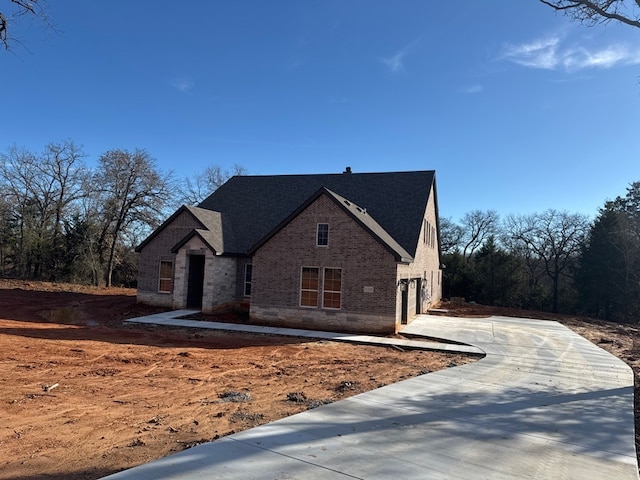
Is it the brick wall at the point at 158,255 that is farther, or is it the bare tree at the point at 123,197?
the bare tree at the point at 123,197

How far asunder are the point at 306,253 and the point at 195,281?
778 centimetres

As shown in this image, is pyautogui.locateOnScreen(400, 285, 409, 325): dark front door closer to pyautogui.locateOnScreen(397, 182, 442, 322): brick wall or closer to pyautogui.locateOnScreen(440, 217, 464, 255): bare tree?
pyautogui.locateOnScreen(397, 182, 442, 322): brick wall

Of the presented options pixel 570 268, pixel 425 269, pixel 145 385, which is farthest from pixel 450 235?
pixel 145 385

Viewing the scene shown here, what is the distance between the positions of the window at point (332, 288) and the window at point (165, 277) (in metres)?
9.80

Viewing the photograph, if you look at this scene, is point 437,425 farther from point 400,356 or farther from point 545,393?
point 400,356

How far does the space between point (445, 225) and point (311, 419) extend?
52.2m

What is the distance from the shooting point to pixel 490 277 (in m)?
38.5

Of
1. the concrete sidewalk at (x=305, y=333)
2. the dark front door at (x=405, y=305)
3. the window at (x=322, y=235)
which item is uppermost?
the window at (x=322, y=235)

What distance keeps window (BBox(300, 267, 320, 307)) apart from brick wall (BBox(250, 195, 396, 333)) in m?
0.20

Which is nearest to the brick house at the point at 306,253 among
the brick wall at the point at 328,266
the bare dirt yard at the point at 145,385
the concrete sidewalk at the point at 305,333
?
the brick wall at the point at 328,266

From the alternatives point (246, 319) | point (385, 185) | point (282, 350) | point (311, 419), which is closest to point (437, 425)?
point (311, 419)

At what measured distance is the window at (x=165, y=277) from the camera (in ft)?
75.3

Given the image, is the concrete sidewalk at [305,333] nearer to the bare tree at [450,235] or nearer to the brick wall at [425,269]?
the brick wall at [425,269]

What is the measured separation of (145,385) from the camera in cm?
873
